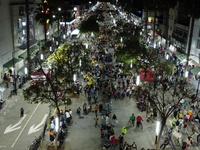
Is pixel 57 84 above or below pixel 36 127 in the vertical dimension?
above

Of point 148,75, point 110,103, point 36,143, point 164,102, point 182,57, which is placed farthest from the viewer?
point 182,57

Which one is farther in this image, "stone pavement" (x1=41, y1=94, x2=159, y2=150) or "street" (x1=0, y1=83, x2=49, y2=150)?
"street" (x1=0, y1=83, x2=49, y2=150)

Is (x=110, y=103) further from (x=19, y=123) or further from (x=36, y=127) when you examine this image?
(x=19, y=123)

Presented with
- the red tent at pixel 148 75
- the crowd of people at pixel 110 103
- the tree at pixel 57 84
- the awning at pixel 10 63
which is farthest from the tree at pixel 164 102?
the awning at pixel 10 63

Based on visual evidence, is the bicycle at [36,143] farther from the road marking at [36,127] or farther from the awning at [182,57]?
the awning at [182,57]

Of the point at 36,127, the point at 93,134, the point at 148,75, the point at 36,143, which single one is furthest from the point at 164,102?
the point at 36,143

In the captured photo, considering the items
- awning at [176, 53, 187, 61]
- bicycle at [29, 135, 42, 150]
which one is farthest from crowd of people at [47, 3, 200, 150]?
bicycle at [29, 135, 42, 150]

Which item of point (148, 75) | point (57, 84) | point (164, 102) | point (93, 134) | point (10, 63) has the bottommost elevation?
point (93, 134)

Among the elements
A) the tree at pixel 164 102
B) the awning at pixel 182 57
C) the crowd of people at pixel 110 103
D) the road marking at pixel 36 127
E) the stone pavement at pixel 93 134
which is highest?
the awning at pixel 182 57

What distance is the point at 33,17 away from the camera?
5328 centimetres

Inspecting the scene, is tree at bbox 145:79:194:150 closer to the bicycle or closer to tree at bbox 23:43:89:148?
tree at bbox 23:43:89:148

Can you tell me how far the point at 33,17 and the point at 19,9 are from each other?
889cm

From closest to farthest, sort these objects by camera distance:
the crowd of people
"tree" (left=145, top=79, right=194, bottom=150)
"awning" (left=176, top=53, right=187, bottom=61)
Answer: "tree" (left=145, top=79, right=194, bottom=150) → the crowd of people → "awning" (left=176, top=53, right=187, bottom=61)

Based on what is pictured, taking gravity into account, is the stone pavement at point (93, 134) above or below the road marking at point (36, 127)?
above
